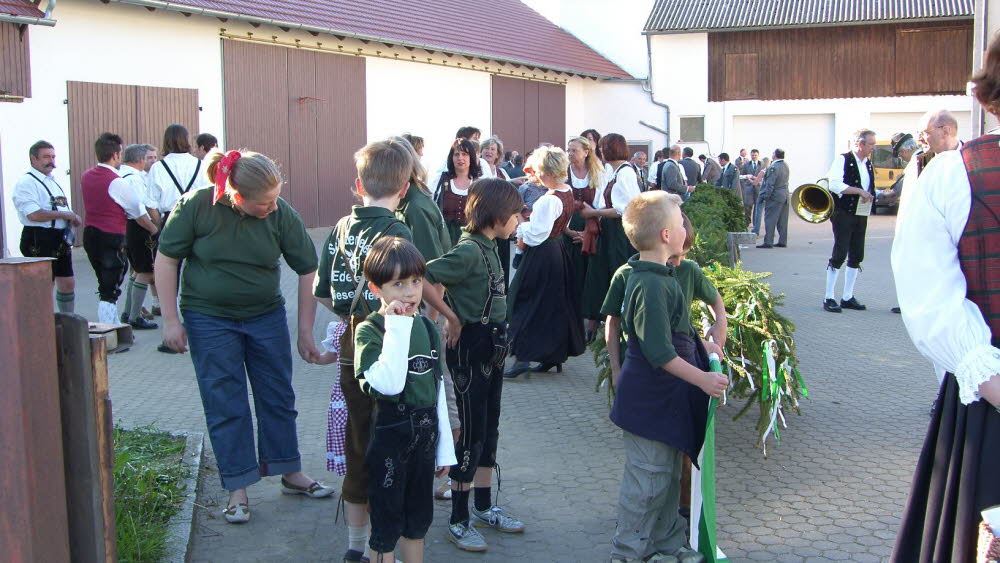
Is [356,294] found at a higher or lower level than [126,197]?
lower

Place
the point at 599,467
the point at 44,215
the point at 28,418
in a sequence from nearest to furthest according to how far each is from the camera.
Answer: the point at 28,418
the point at 599,467
the point at 44,215

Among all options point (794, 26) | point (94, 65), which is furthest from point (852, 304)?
point (794, 26)

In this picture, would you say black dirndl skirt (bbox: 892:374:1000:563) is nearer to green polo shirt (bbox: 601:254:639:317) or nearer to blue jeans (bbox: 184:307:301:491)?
green polo shirt (bbox: 601:254:639:317)

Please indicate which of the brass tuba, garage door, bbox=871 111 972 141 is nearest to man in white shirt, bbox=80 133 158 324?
the brass tuba

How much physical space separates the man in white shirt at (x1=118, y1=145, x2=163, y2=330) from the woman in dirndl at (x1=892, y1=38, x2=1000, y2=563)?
7.22m

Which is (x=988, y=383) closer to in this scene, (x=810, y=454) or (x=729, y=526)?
(x=729, y=526)

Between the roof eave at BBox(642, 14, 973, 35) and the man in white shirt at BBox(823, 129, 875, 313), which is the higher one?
the roof eave at BBox(642, 14, 973, 35)

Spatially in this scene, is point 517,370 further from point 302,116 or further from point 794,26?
point 794,26

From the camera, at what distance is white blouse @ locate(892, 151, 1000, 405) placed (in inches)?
87.7

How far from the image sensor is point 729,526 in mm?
4250

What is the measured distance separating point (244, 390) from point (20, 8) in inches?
451

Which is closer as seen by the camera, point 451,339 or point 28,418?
point 28,418

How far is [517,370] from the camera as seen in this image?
7176mm

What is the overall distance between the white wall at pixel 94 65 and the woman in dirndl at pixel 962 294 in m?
12.4
